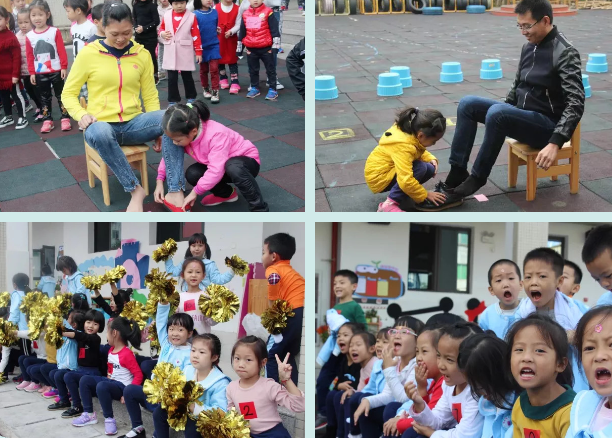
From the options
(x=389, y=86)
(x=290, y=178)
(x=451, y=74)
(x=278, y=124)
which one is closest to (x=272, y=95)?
(x=278, y=124)

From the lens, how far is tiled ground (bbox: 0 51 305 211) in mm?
4652

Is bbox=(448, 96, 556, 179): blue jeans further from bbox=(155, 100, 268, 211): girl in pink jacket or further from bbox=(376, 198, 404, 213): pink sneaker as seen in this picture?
bbox=(155, 100, 268, 211): girl in pink jacket

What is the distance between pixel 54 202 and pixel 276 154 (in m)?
1.88

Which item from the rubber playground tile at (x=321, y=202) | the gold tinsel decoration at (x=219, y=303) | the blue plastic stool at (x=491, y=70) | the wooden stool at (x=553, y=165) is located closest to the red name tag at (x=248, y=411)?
the gold tinsel decoration at (x=219, y=303)

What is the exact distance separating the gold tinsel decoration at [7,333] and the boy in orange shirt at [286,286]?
3.51m

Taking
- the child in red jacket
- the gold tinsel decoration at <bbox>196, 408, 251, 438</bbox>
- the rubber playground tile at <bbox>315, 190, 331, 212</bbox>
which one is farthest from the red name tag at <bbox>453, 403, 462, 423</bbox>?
the child in red jacket

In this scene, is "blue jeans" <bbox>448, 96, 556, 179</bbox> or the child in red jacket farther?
the child in red jacket

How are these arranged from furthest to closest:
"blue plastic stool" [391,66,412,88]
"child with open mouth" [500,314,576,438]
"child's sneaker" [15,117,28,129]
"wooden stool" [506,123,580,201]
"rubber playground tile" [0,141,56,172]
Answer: "blue plastic stool" [391,66,412,88]
"child's sneaker" [15,117,28,129]
"rubber playground tile" [0,141,56,172]
"wooden stool" [506,123,580,201]
"child with open mouth" [500,314,576,438]

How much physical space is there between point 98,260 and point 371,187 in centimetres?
276

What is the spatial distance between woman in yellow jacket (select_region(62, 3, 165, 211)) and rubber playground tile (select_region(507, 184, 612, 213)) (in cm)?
252

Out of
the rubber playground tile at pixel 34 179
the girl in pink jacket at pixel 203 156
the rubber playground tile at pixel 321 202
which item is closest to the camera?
the girl in pink jacket at pixel 203 156

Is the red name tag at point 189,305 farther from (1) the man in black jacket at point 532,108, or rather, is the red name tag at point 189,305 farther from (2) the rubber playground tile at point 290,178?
(1) the man in black jacket at point 532,108

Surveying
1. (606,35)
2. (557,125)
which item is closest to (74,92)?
(557,125)

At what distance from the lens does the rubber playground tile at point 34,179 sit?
4.88 meters
